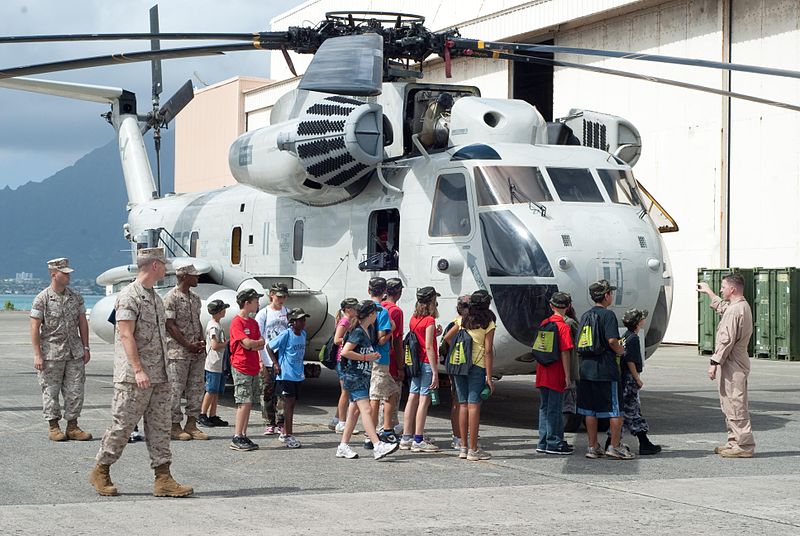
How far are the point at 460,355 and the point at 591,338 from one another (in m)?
1.28


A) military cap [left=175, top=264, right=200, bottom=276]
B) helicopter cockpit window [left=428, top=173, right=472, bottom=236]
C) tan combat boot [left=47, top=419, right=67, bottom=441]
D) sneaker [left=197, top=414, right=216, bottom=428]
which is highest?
helicopter cockpit window [left=428, top=173, right=472, bottom=236]

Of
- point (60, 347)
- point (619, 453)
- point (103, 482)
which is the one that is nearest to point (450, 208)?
point (619, 453)

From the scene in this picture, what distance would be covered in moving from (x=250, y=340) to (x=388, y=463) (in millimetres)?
1982

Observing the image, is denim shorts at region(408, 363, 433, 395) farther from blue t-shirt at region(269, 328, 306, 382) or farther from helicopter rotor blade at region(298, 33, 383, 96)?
helicopter rotor blade at region(298, 33, 383, 96)

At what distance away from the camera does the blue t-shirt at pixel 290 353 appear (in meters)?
11.1

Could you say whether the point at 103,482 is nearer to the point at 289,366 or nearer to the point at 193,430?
the point at 289,366

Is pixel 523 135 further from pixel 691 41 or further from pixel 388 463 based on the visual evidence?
pixel 691 41

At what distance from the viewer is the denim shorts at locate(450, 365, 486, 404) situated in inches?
402

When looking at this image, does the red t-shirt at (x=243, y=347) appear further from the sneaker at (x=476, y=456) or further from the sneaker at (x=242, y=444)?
the sneaker at (x=476, y=456)

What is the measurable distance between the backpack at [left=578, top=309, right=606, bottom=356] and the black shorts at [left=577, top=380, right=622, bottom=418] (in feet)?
1.02

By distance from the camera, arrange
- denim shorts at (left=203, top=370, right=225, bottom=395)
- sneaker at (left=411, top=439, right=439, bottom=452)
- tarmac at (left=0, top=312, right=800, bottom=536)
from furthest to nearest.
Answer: denim shorts at (left=203, top=370, right=225, bottom=395), sneaker at (left=411, top=439, right=439, bottom=452), tarmac at (left=0, top=312, right=800, bottom=536)

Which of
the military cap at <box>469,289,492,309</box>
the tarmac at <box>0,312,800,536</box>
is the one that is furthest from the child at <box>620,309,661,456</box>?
the military cap at <box>469,289,492,309</box>

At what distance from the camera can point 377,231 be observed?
45.3 feet

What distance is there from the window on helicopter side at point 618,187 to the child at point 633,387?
2.25 m
